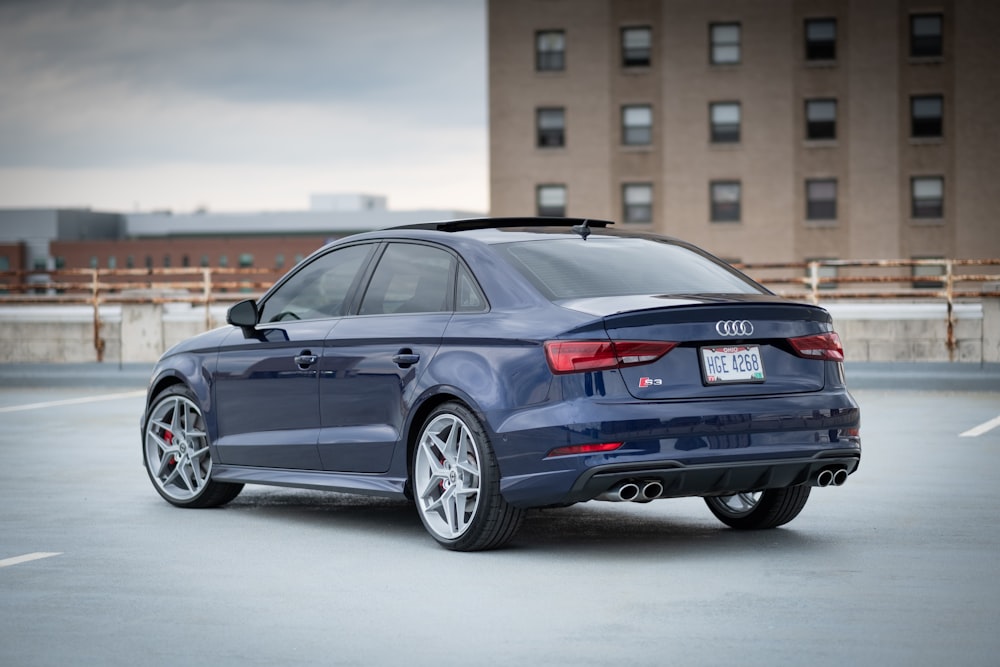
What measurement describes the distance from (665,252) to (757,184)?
53.1m

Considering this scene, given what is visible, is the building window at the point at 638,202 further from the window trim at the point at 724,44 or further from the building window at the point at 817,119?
the building window at the point at 817,119

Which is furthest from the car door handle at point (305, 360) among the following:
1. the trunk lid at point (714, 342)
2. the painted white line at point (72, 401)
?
the painted white line at point (72, 401)

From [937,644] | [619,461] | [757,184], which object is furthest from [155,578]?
[757,184]

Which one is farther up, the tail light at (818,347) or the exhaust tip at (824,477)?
the tail light at (818,347)

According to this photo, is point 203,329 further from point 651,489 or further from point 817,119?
point 817,119

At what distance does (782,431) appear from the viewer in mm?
7730

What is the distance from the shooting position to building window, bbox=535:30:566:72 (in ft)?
204

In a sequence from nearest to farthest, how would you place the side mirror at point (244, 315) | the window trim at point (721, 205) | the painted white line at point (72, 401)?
the side mirror at point (244, 315), the painted white line at point (72, 401), the window trim at point (721, 205)

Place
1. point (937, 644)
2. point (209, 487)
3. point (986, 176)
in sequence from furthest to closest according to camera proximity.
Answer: point (986, 176) → point (209, 487) → point (937, 644)

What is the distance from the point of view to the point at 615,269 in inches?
323

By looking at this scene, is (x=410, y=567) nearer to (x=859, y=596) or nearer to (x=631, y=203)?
(x=859, y=596)

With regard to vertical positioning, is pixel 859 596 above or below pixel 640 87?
below

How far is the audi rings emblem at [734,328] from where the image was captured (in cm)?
765

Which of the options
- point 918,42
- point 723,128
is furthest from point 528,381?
point 918,42
